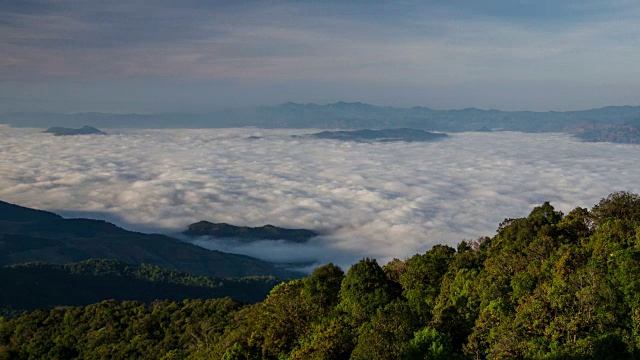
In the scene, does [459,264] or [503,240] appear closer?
[459,264]


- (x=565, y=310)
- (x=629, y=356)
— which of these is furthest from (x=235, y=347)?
(x=629, y=356)

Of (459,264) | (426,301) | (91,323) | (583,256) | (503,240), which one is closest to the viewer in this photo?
(583,256)

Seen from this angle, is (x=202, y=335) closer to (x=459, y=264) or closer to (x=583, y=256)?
(x=459, y=264)

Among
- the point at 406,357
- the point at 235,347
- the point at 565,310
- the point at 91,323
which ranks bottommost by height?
the point at 91,323

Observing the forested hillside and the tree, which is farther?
the tree

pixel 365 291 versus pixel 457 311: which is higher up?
pixel 457 311

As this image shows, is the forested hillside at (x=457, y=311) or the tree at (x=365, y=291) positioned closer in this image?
the forested hillside at (x=457, y=311)

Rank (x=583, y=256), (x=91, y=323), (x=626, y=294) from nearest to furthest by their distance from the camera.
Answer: (x=626, y=294)
(x=583, y=256)
(x=91, y=323)

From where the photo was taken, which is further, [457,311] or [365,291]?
[365,291]
